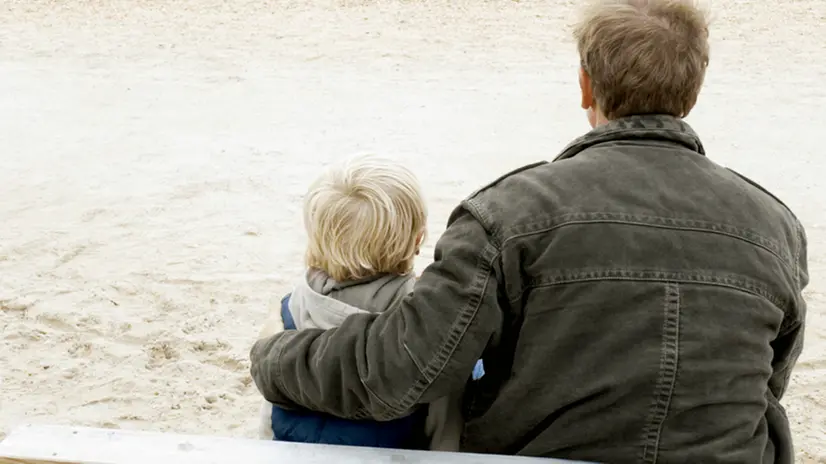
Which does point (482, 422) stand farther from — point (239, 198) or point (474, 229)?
point (239, 198)

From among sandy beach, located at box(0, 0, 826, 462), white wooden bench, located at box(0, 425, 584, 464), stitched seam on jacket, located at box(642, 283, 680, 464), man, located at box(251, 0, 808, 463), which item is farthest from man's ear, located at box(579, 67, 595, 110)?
white wooden bench, located at box(0, 425, 584, 464)

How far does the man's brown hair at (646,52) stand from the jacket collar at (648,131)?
23 mm


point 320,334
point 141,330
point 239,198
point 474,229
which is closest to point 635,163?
point 474,229

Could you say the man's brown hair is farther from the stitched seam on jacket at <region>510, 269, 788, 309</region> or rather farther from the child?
the child

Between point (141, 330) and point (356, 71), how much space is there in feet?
13.6

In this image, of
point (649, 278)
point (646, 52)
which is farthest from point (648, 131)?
point (649, 278)

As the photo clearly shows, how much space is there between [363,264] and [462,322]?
1.40ft

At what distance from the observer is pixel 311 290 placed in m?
2.26

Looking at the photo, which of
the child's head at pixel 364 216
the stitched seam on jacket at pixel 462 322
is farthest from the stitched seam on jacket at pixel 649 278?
the child's head at pixel 364 216

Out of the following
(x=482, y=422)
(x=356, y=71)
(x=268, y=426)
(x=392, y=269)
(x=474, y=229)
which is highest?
(x=474, y=229)

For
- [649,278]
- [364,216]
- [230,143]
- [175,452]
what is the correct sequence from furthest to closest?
[230,143] → [364,216] → [175,452] → [649,278]

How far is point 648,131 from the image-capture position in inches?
74.0

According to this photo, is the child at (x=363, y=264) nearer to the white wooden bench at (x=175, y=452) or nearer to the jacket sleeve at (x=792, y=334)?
the white wooden bench at (x=175, y=452)

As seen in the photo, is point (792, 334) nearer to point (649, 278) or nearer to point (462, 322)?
point (649, 278)
